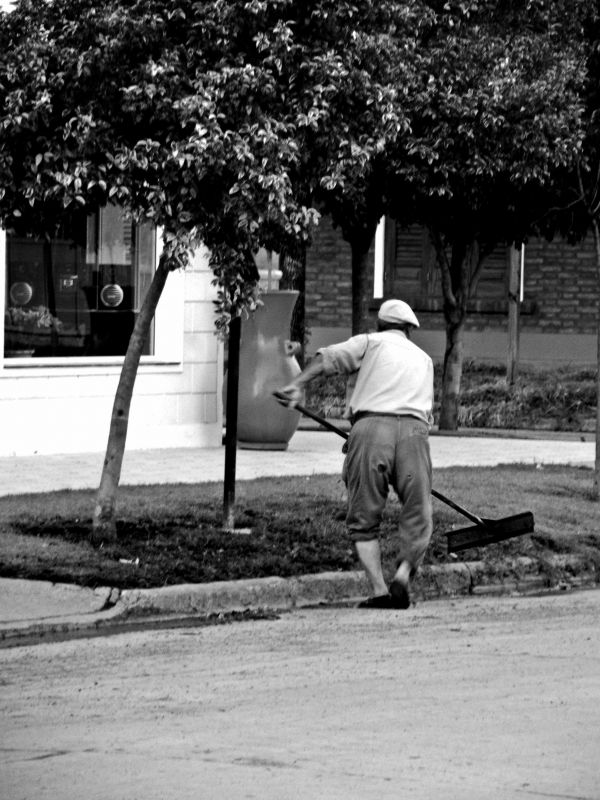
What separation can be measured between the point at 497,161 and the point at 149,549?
836 cm

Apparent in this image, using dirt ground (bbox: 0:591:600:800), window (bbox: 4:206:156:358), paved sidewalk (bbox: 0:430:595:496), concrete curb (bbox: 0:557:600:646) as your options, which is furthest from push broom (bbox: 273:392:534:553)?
window (bbox: 4:206:156:358)

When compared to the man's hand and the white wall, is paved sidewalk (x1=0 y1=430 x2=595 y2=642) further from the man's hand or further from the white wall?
the man's hand

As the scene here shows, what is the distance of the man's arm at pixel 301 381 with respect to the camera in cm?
973

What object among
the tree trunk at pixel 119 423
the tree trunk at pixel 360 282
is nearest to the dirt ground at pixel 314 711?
the tree trunk at pixel 119 423

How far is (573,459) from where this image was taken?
17.2 metres

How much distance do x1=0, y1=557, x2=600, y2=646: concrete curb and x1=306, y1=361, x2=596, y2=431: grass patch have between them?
11141 millimetres

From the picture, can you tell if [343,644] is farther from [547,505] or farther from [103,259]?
[103,259]

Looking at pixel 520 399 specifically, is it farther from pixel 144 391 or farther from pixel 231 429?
pixel 231 429

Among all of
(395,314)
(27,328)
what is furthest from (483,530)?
(27,328)

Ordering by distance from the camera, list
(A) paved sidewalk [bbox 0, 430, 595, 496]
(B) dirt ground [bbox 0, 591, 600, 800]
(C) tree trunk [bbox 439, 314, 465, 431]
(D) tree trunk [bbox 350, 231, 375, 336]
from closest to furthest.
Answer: (B) dirt ground [bbox 0, 591, 600, 800]
(A) paved sidewalk [bbox 0, 430, 595, 496]
(D) tree trunk [bbox 350, 231, 375, 336]
(C) tree trunk [bbox 439, 314, 465, 431]

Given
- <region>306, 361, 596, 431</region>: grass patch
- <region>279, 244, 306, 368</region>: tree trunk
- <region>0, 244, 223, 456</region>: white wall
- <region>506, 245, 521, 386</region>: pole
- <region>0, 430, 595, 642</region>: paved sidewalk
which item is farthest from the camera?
<region>506, 245, 521, 386</region>: pole

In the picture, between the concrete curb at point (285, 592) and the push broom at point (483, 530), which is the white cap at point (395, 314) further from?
the concrete curb at point (285, 592)

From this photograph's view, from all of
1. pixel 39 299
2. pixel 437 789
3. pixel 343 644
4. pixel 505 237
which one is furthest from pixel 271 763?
pixel 505 237

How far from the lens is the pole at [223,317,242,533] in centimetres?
1133
